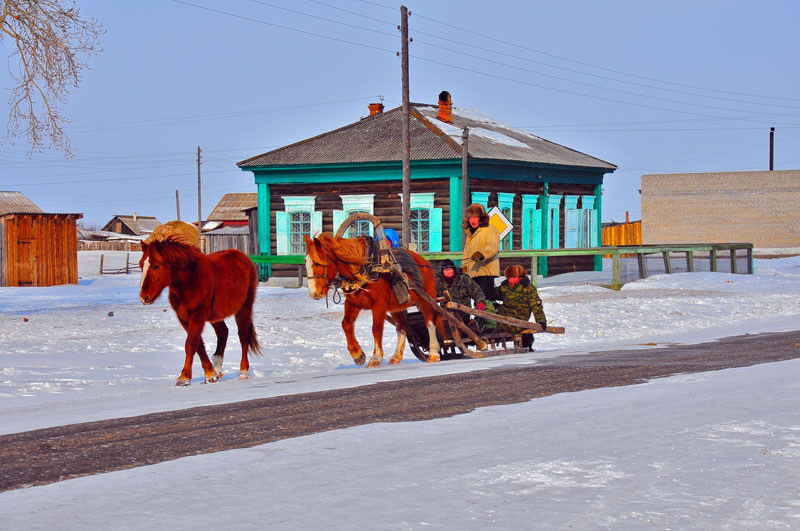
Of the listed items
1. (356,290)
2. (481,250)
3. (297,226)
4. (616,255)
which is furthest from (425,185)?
(356,290)

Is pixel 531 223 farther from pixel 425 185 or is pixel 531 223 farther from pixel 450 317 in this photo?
pixel 450 317

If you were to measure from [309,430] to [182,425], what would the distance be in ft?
3.49

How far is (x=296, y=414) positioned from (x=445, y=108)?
106ft

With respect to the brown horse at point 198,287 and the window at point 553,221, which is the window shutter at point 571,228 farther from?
the brown horse at point 198,287

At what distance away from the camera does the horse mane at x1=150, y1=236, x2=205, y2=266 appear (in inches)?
415

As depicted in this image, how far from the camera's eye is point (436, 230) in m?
33.1

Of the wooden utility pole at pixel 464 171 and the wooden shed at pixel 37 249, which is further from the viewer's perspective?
the wooden shed at pixel 37 249

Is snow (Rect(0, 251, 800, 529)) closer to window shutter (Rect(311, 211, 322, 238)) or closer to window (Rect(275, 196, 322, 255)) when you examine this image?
window shutter (Rect(311, 211, 322, 238))

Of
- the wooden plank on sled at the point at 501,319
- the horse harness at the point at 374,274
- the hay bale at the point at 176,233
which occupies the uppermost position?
the hay bale at the point at 176,233

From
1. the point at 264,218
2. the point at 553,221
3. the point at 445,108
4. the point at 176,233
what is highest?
the point at 445,108

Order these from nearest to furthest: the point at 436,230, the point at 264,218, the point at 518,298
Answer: the point at 518,298, the point at 436,230, the point at 264,218

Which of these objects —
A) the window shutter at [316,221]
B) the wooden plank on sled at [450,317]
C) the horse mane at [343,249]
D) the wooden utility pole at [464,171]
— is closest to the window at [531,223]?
the wooden utility pole at [464,171]

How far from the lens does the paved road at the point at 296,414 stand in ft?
19.5

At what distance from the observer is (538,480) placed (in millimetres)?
5070
